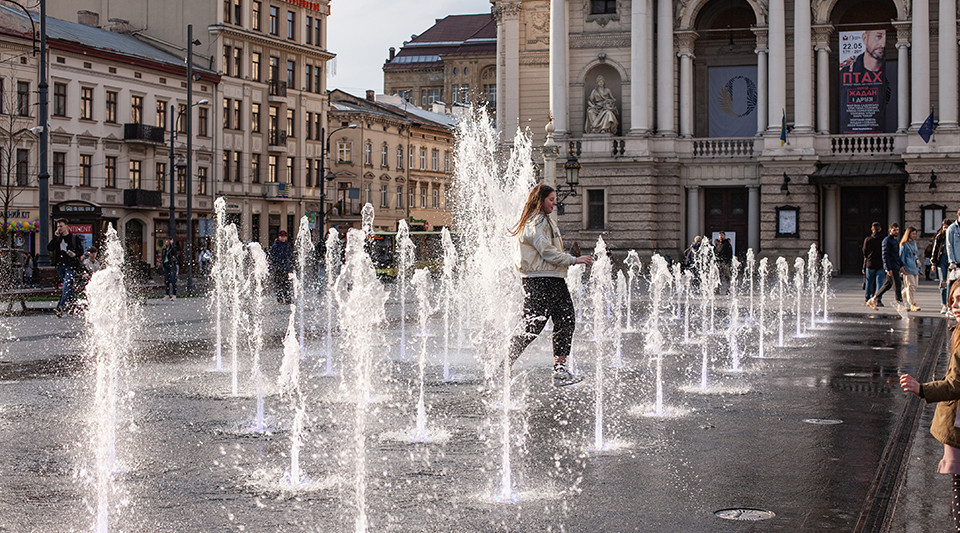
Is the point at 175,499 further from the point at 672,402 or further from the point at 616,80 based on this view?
the point at 616,80

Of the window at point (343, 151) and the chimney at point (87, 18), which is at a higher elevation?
the chimney at point (87, 18)

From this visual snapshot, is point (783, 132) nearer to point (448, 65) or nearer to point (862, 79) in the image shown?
point (862, 79)

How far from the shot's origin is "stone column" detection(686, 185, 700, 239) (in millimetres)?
45188

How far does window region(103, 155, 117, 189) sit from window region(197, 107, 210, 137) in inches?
249

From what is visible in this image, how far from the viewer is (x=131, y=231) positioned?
177ft

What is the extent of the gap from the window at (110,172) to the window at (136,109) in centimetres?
231

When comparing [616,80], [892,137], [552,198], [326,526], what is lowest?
[326,526]

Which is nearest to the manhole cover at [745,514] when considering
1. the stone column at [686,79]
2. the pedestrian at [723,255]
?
the pedestrian at [723,255]

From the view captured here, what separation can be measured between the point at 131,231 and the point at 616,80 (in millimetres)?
23864

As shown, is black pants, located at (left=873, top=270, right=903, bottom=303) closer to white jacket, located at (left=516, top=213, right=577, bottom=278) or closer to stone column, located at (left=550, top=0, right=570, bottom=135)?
white jacket, located at (left=516, top=213, right=577, bottom=278)

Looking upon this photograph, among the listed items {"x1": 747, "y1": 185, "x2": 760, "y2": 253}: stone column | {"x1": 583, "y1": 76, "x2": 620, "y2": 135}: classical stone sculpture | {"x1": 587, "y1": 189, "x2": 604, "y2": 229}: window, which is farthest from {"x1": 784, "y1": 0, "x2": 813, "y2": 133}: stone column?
{"x1": 587, "y1": 189, "x2": 604, "y2": 229}: window

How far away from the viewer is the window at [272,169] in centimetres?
6362

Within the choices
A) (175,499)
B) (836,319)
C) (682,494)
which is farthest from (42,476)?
(836,319)

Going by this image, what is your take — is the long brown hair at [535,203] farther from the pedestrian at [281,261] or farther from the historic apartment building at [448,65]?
the historic apartment building at [448,65]
